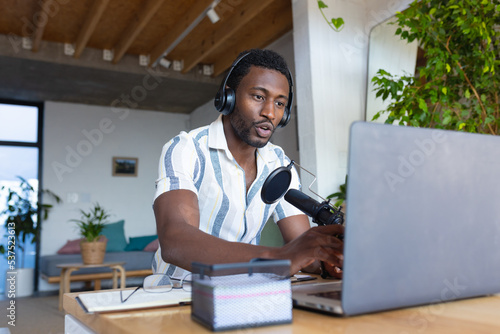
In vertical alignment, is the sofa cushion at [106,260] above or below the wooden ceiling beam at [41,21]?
below

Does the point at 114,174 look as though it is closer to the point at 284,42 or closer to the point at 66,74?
the point at 66,74

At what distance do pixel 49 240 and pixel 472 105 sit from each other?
20.7ft

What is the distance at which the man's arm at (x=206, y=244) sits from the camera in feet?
2.56

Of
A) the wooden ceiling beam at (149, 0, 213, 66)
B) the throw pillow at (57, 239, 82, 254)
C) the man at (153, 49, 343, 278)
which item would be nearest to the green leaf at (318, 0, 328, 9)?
the wooden ceiling beam at (149, 0, 213, 66)

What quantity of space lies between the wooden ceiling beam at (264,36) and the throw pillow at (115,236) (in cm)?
303

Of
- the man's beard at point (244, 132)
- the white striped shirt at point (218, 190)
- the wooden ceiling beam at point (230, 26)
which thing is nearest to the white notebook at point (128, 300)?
the white striped shirt at point (218, 190)

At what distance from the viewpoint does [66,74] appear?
600cm

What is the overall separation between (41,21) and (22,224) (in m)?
3.17

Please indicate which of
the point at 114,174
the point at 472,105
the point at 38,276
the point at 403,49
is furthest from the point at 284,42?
the point at 38,276

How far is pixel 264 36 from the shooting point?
17.1 ft

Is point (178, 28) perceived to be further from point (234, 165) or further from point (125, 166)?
point (234, 165)

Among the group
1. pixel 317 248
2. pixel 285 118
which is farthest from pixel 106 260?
pixel 317 248

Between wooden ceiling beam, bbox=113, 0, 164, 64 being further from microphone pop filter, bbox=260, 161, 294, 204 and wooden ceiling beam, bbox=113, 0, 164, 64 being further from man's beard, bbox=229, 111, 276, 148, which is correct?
microphone pop filter, bbox=260, 161, 294, 204

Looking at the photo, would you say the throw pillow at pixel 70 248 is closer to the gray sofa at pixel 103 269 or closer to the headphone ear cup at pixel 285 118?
the gray sofa at pixel 103 269
